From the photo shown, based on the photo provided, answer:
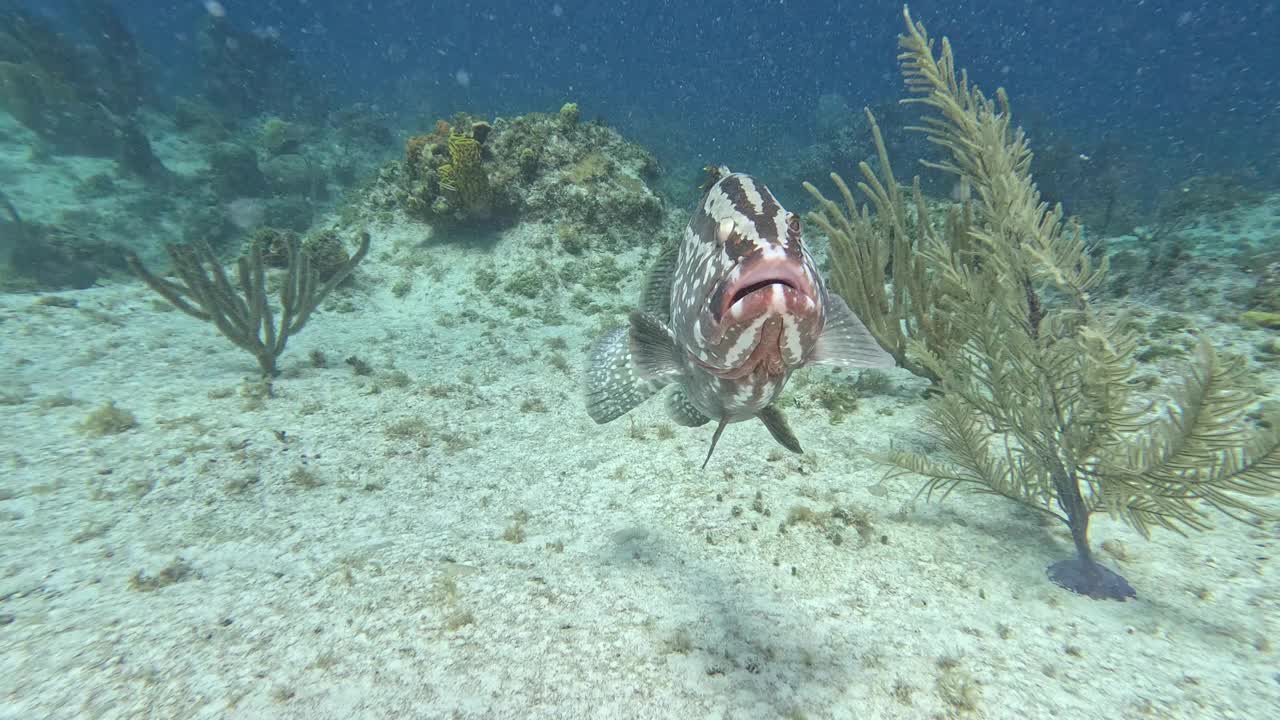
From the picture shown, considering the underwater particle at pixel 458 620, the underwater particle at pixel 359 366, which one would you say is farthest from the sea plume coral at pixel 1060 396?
the underwater particle at pixel 359 366

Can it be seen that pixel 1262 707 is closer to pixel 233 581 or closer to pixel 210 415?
pixel 233 581

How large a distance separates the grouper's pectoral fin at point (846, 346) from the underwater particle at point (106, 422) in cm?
604

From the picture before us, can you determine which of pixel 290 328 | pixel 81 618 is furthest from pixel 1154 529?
pixel 290 328

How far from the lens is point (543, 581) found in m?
3.50

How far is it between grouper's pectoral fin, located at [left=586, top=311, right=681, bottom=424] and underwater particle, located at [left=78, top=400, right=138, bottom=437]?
15.5ft

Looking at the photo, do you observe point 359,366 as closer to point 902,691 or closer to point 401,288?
point 401,288

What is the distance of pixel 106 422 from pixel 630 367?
5106 mm

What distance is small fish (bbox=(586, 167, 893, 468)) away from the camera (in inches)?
63.8

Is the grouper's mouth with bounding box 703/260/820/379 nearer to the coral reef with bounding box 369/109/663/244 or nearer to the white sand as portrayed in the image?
the white sand

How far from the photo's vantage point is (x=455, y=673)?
9.11 feet

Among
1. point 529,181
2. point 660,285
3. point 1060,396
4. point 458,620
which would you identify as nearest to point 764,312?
point 660,285

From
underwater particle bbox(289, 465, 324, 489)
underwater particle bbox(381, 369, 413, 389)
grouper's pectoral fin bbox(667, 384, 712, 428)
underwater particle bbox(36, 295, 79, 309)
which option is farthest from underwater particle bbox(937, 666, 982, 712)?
underwater particle bbox(36, 295, 79, 309)

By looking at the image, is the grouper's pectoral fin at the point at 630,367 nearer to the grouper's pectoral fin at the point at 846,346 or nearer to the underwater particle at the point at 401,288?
the grouper's pectoral fin at the point at 846,346

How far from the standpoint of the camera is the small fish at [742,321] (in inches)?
63.8
